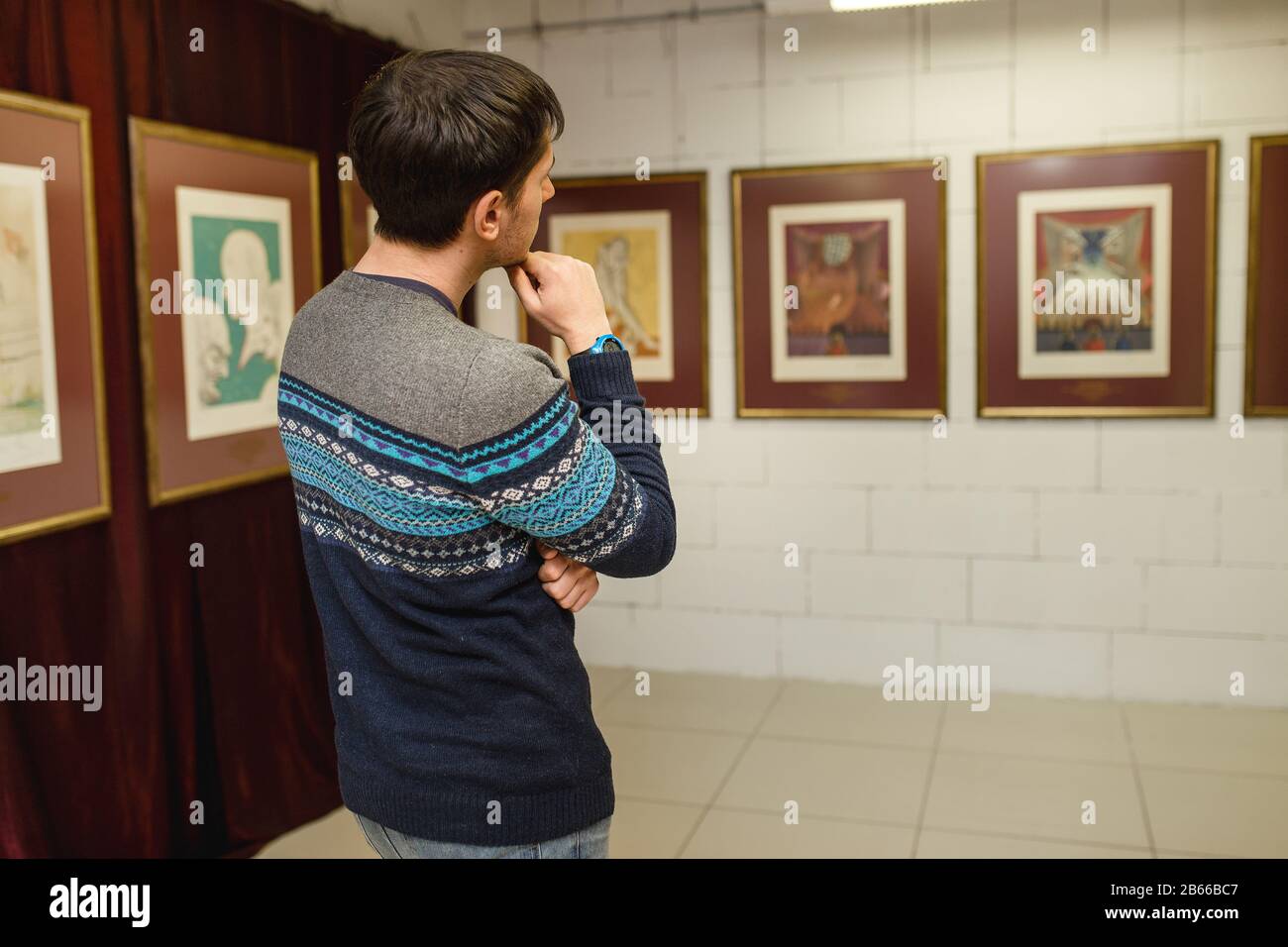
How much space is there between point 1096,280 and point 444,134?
355 centimetres

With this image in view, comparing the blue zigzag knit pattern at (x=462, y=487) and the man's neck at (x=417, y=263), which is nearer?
the blue zigzag knit pattern at (x=462, y=487)

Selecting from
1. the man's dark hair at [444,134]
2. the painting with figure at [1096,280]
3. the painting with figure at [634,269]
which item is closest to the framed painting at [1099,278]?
the painting with figure at [1096,280]

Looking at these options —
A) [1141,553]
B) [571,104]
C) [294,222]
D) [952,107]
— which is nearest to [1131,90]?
[952,107]

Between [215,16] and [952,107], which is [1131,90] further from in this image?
[215,16]

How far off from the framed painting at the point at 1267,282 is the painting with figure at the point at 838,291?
47.0 inches

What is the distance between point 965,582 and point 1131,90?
187 centimetres

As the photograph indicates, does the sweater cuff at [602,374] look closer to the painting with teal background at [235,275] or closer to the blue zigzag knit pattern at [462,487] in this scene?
the blue zigzag knit pattern at [462,487]

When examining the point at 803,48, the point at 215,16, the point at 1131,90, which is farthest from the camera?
the point at 803,48

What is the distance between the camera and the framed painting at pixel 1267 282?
157 inches

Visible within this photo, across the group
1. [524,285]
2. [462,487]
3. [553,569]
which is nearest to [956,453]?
[524,285]

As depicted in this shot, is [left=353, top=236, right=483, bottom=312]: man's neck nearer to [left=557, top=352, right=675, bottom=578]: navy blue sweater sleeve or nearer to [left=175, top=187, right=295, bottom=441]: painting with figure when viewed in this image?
[left=557, top=352, right=675, bottom=578]: navy blue sweater sleeve

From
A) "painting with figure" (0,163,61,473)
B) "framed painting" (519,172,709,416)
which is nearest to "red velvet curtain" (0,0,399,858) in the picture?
"painting with figure" (0,163,61,473)

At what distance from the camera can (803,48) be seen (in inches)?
174

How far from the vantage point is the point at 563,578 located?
128cm
